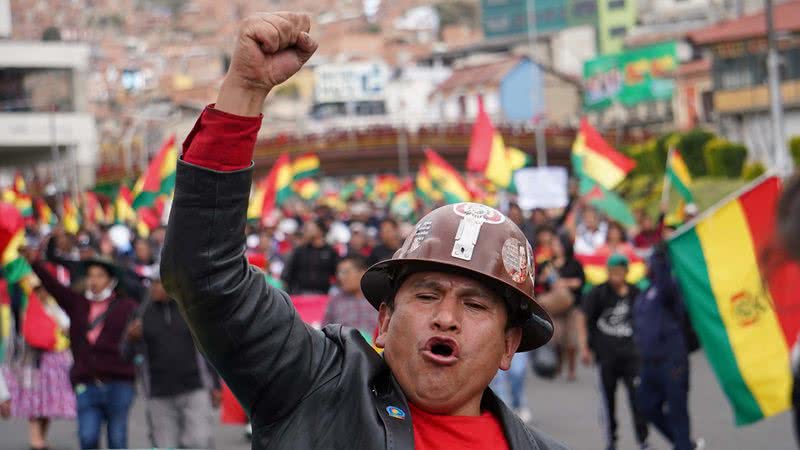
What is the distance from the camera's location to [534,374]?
693 inches

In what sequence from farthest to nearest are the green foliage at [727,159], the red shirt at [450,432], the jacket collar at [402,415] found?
1. the green foliage at [727,159]
2. the red shirt at [450,432]
3. the jacket collar at [402,415]

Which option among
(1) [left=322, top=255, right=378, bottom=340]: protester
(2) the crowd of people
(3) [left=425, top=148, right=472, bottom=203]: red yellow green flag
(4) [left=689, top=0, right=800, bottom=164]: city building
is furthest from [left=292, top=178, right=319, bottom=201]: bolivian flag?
(1) [left=322, top=255, right=378, bottom=340]: protester

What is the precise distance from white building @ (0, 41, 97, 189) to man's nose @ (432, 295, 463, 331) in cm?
6315

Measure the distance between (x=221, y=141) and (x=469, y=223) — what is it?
26.3 inches

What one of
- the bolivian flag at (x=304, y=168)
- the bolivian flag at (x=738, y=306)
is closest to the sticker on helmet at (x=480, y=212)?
the bolivian flag at (x=738, y=306)

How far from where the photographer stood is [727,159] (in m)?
39.8

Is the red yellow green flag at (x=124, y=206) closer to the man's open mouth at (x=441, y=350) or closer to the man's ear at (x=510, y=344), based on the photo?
the man's ear at (x=510, y=344)

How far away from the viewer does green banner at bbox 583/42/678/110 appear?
240ft

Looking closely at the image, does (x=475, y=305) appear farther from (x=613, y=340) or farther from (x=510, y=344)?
(x=613, y=340)

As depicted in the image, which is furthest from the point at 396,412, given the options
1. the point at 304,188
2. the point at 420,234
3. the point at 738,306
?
the point at 304,188

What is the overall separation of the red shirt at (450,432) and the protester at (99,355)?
7222 millimetres

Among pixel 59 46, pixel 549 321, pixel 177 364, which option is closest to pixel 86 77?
pixel 59 46

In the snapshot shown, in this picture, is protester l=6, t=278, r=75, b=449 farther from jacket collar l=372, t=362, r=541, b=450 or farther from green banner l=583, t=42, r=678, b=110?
green banner l=583, t=42, r=678, b=110

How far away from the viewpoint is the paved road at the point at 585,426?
37.6 ft
